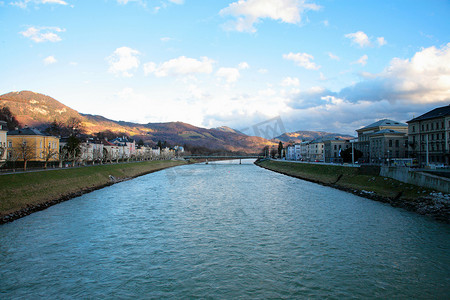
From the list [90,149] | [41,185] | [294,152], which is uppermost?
[90,149]

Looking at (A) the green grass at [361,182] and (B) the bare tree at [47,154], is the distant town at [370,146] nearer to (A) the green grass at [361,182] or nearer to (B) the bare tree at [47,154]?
(B) the bare tree at [47,154]

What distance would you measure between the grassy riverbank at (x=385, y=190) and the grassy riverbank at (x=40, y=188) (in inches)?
1229

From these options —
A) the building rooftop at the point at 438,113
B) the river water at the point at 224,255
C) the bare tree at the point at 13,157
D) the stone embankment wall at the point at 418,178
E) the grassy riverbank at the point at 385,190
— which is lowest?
the river water at the point at 224,255

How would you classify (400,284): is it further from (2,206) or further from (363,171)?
(363,171)

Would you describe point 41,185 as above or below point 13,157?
below

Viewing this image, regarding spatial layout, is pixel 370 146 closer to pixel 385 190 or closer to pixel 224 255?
pixel 385 190

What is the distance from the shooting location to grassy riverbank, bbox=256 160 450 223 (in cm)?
2398

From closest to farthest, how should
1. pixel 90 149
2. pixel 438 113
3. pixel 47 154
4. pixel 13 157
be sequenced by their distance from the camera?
pixel 13 157 < pixel 47 154 < pixel 438 113 < pixel 90 149

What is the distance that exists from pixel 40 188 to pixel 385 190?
1423 inches

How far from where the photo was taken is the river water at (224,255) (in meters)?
10.9

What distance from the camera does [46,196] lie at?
1159 inches

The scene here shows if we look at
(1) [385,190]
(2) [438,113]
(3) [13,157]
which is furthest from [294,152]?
(3) [13,157]

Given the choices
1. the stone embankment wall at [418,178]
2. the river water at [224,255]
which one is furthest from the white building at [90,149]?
the stone embankment wall at [418,178]

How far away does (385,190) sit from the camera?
33.5m
